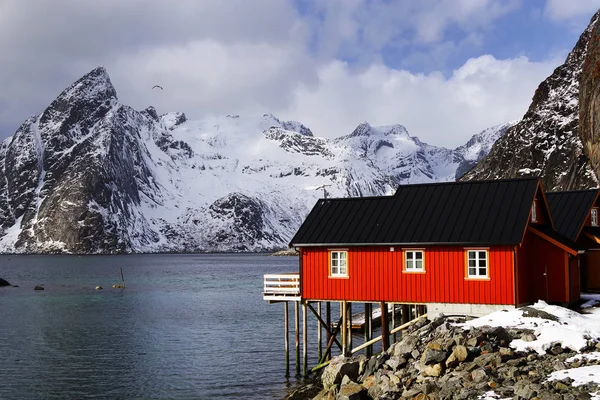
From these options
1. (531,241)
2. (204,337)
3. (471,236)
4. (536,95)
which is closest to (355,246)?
(471,236)

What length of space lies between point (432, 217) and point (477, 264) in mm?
3902

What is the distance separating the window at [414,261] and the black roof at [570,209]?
11429mm

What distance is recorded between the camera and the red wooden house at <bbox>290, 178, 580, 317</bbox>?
3469 centimetres

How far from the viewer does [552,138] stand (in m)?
Answer: 122

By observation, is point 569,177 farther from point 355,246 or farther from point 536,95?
point 355,246

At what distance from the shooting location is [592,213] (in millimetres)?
47375

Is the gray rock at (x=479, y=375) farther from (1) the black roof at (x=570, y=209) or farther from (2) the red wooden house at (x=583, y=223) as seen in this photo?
(2) the red wooden house at (x=583, y=223)

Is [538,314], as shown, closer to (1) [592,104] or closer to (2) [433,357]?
(2) [433,357]

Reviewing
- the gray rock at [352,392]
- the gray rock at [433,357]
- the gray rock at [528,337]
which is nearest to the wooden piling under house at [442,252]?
the gray rock at [528,337]

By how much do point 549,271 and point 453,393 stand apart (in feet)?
52.0

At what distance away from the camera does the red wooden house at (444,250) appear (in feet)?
114

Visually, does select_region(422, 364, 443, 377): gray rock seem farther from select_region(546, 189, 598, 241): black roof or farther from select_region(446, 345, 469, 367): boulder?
select_region(546, 189, 598, 241): black roof

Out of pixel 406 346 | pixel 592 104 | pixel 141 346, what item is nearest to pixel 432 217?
pixel 406 346

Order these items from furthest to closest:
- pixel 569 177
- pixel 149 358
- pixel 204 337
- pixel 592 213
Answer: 1. pixel 569 177
2. pixel 204 337
3. pixel 149 358
4. pixel 592 213
